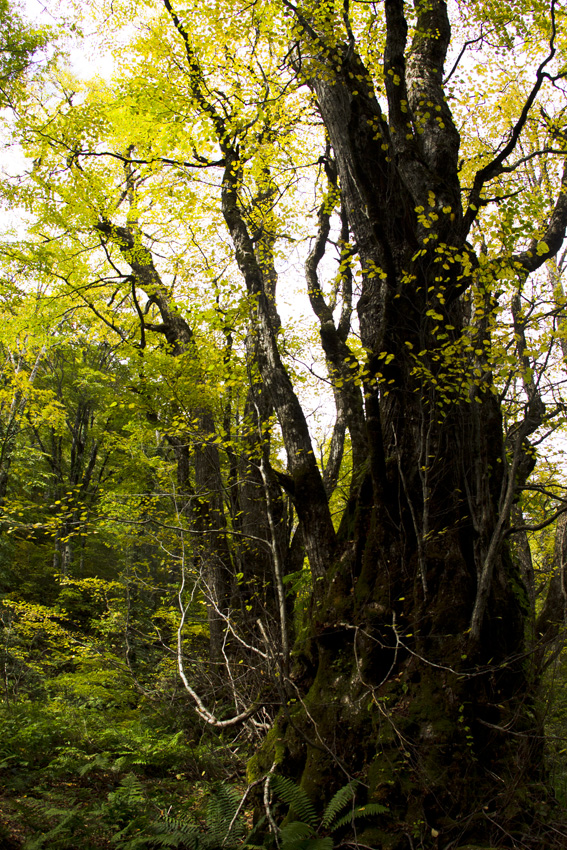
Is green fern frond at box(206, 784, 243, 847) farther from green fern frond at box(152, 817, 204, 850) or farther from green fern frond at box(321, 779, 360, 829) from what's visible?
green fern frond at box(321, 779, 360, 829)

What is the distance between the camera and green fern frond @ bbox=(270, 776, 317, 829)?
9.41 ft

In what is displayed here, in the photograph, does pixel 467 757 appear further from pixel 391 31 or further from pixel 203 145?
pixel 203 145

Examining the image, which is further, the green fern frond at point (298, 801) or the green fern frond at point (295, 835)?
the green fern frond at point (298, 801)

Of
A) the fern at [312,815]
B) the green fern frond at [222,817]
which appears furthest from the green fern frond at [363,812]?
the green fern frond at [222,817]

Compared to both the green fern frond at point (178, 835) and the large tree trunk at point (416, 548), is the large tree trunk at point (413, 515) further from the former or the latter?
the green fern frond at point (178, 835)

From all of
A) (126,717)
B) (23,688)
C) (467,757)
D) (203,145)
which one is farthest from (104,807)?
(203,145)

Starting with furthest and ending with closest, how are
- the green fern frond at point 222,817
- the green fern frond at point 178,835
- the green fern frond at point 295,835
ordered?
the green fern frond at point 222,817, the green fern frond at point 178,835, the green fern frond at point 295,835

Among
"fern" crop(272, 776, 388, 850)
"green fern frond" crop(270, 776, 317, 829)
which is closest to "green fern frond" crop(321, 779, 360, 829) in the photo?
"fern" crop(272, 776, 388, 850)

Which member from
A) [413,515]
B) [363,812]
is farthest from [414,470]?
[363,812]

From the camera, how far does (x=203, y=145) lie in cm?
710

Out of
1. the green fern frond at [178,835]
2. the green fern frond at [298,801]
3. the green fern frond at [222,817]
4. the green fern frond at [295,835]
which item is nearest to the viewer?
the green fern frond at [295,835]

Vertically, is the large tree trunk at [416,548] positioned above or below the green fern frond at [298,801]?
above

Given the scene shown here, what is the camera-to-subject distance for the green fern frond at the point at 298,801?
2.87 metres

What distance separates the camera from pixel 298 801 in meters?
2.90
